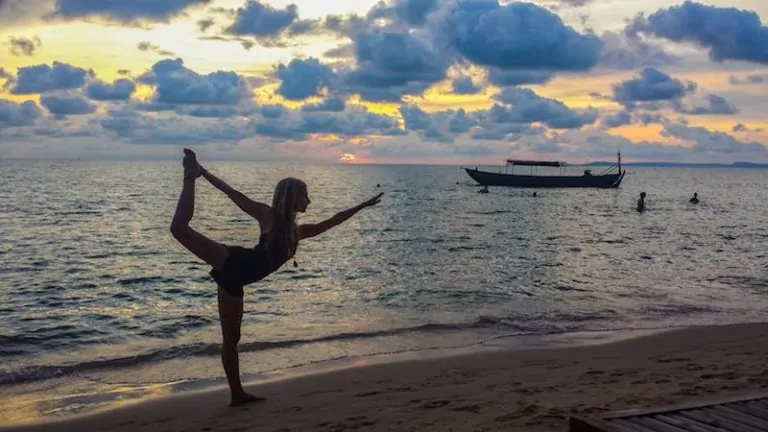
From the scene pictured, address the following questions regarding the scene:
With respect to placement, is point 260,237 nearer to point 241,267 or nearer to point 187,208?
point 241,267

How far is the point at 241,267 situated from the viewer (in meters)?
6.05

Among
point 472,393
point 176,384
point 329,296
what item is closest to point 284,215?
point 472,393

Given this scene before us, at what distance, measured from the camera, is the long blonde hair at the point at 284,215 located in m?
5.84

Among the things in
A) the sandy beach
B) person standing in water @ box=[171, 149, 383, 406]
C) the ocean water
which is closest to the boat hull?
the ocean water

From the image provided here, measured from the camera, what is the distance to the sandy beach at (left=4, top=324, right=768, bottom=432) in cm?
678

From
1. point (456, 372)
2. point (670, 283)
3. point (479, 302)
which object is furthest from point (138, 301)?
point (670, 283)

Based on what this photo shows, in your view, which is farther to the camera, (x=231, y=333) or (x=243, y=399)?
(x=243, y=399)

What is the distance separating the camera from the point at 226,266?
239 inches

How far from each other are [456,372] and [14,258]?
21.1 metres

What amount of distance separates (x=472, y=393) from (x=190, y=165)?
4.46 m

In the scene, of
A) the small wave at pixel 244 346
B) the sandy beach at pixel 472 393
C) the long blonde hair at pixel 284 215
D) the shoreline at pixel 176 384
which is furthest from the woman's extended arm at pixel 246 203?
the small wave at pixel 244 346

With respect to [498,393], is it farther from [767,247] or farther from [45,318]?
[767,247]

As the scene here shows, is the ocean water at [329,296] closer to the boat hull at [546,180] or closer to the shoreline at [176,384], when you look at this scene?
the shoreline at [176,384]

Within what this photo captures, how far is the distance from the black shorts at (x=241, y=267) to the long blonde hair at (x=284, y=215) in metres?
0.17
